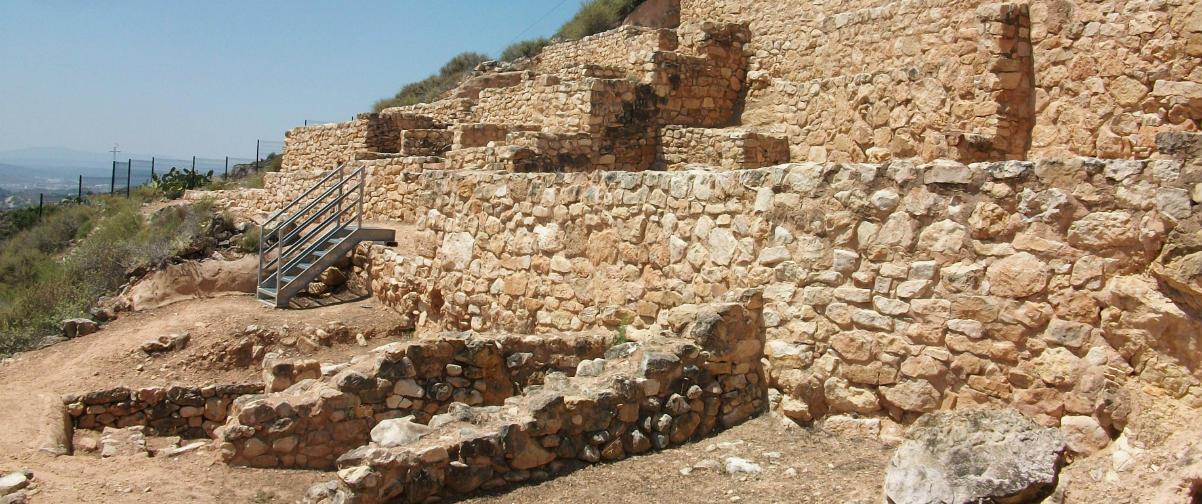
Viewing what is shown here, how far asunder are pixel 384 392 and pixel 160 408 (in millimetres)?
3525

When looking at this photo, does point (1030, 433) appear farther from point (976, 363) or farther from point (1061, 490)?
point (976, 363)

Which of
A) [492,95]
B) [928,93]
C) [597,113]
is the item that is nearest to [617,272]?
[928,93]

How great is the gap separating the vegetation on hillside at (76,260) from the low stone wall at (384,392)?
628cm

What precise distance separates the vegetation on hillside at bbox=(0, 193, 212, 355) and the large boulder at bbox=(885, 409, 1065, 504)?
33.6ft

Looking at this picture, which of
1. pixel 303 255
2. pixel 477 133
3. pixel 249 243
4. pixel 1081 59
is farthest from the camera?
pixel 249 243

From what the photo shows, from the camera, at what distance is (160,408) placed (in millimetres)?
7957

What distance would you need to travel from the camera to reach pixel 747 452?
14.6 feet

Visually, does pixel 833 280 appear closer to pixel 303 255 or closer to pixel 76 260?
pixel 303 255

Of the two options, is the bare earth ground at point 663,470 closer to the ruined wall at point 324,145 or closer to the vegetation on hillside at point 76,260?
the vegetation on hillside at point 76,260

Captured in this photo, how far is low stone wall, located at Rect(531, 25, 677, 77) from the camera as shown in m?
13.0

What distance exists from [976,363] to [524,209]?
12.8 feet

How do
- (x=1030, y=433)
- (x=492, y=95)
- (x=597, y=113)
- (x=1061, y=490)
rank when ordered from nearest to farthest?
Answer: (x=1061, y=490) → (x=1030, y=433) → (x=597, y=113) → (x=492, y=95)

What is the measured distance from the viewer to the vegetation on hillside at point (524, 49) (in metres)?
28.1

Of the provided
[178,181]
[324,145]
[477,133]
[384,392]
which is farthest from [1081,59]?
[178,181]
